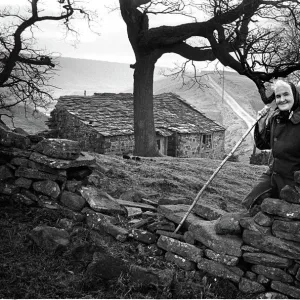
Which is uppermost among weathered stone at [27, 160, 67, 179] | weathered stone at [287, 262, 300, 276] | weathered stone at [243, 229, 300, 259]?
weathered stone at [27, 160, 67, 179]

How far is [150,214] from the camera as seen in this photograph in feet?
21.3

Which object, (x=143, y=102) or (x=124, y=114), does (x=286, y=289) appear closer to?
(x=143, y=102)

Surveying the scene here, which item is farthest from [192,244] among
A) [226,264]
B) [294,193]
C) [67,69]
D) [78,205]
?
[67,69]

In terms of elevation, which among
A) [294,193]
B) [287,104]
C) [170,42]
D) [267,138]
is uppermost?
[170,42]

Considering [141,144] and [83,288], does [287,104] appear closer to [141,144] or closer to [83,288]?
[83,288]

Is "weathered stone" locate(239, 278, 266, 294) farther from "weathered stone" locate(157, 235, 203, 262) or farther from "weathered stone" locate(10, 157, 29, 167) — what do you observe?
"weathered stone" locate(10, 157, 29, 167)

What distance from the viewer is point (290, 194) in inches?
181

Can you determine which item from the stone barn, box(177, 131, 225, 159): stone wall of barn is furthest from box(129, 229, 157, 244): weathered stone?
box(177, 131, 225, 159): stone wall of barn

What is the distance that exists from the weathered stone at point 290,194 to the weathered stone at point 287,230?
0.25 m

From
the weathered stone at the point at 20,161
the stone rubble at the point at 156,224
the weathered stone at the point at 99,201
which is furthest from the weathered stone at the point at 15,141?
the weathered stone at the point at 99,201

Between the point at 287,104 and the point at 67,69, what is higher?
the point at 67,69

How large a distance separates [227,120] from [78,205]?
44.1 metres

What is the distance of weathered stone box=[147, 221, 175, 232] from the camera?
5785 mm

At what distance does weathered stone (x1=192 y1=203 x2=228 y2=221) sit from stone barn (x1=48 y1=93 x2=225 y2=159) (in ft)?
56.3
